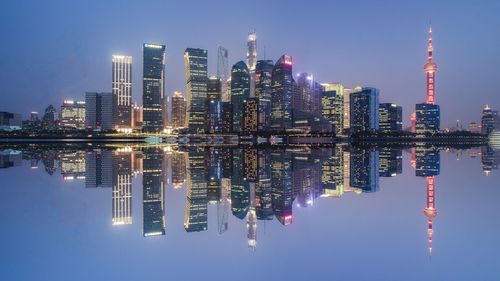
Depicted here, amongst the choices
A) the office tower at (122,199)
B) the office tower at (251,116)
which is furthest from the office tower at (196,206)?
the office tower at (251,116)

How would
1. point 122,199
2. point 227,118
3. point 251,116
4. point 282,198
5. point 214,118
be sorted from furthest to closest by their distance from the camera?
point 227,118
point 214,118
point 251,116
point 122,199
point 282,198

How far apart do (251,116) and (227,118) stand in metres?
15.5

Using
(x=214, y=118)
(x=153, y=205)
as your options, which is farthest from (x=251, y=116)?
(x=153, y=205)

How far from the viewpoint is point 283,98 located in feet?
638

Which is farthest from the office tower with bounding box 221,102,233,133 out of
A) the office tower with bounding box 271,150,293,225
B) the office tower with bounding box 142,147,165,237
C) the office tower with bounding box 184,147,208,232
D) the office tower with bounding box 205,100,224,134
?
the office tower with bounding box 184,147,208,232

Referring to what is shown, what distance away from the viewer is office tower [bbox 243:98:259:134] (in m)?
175

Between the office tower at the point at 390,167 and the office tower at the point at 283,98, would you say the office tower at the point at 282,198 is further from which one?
the office tower at the point at 283,98

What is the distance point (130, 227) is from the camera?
1133cm

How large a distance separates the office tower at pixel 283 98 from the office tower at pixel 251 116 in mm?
14375

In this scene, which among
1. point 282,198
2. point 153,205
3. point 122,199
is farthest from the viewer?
point 122,199

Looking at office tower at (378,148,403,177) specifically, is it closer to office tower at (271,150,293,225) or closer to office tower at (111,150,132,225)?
office tower at (271,150,293,225)

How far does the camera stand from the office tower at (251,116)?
17462cm

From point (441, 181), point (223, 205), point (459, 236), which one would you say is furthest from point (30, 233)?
point (441, 181)

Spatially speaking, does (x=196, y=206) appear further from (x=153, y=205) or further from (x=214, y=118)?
(x=214, y=118)
